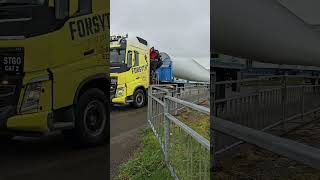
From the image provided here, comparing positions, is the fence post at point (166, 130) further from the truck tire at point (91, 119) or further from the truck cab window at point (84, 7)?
the truck cab window at point (84, 7)

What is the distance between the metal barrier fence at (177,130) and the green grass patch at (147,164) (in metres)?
0.04

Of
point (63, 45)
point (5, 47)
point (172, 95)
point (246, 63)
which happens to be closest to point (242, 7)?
point (246, 63)

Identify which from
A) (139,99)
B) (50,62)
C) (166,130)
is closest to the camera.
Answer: (50,62)

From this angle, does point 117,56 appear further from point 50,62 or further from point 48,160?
point 48,160

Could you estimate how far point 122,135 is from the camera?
0.99 meters

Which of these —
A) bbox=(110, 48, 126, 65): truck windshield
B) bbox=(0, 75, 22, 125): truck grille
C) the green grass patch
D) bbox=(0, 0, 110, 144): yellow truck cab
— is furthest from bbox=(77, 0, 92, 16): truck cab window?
the green grass patch

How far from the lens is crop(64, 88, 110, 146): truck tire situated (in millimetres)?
988

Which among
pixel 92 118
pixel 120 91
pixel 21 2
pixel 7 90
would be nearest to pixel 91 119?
pixel 92 118

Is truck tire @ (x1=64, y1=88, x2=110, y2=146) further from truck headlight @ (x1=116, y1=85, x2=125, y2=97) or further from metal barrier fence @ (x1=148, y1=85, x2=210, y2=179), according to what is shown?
metal barrier fence @ (x1=148, y1=85, x2=210, y2=179)

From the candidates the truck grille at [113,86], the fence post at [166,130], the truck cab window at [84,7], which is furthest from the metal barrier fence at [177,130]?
the truck cab window at [84,7]

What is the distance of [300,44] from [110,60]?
609 millimetres

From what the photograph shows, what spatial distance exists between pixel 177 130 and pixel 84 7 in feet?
1.42

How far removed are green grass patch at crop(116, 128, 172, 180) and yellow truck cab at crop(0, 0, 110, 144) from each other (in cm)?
10

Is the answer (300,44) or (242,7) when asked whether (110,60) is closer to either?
(242,7)
